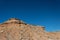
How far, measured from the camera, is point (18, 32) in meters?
41.5

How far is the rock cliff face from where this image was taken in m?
39.1

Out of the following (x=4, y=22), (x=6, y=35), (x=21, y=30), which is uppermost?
(x=4, y=22)

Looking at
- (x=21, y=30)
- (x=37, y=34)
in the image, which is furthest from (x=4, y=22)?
(x=37, y=34)

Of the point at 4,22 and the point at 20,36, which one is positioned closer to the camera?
the point at 20,36

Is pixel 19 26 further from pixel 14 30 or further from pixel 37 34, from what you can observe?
pixel 37 34

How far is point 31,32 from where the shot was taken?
4603 centimetres

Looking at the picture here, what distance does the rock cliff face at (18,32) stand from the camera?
128 feet

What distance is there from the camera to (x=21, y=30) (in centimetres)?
4297

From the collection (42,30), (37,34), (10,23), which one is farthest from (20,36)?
(42,30)

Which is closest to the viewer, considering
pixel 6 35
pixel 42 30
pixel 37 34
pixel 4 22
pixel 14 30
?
pixel 6 35

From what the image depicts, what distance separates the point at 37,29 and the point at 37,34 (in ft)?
9.67

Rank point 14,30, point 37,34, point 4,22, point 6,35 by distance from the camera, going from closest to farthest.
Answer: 1. point 6,35
2. point 14,30
3. point 4,22
4. point 37,34

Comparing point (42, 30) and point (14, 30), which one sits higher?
point (42, 30)

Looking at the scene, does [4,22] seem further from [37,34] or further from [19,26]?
[37,34]
